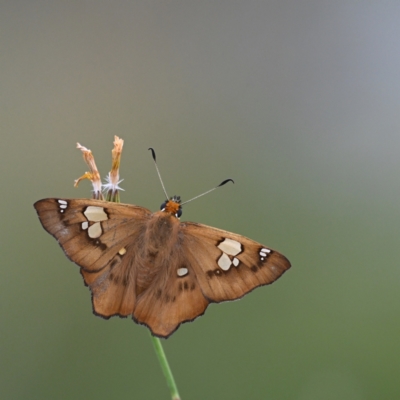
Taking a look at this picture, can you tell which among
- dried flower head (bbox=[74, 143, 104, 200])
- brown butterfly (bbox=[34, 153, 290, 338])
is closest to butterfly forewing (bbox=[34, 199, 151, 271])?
brown butterfly (bbox=[34, 153, 290, 338])

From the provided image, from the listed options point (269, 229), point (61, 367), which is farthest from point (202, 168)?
point (61, 367)

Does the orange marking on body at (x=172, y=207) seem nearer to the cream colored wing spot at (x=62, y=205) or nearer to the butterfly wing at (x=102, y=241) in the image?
the butterfly wing at (x=102, y=241)

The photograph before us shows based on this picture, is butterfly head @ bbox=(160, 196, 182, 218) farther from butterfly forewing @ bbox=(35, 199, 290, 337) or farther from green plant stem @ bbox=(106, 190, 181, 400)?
green plant stem @ bbox=(106, 190, 181, 400)

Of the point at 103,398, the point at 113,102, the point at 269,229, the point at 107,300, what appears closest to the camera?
the point at 107,300

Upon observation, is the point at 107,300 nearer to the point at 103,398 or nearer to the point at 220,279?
the point at 220,279

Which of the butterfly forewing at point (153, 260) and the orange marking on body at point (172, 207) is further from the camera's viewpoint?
the orange marking on body at point (172, 207)

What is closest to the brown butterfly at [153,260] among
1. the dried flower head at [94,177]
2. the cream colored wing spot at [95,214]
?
the cream colored wing spot at [95,214]

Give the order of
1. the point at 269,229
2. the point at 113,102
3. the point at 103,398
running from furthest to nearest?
the point at 113,102
the point at 269,229
the point at 103,398

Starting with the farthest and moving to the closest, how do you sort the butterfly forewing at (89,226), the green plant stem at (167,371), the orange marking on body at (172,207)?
the orange marking on body at (172,207), the butterfly forewing at (89,226), the green plant stem at (167,371)

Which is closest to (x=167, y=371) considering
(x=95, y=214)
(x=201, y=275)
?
(x=201, y=275)
